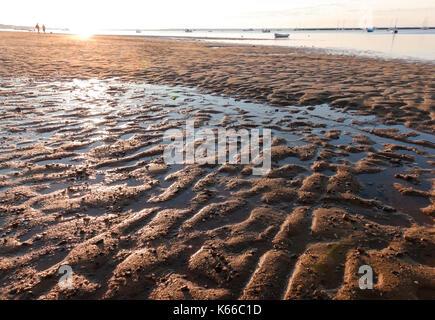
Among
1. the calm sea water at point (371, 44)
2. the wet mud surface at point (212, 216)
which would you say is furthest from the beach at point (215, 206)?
the calm sea water at point (371, 44)

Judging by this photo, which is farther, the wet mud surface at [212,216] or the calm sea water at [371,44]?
the calm sea water at [371,44]

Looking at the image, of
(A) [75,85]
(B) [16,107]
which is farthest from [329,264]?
(A) [75,85]

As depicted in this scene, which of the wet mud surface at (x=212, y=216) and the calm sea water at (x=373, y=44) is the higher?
the calm sea water at (x=373, y=44)

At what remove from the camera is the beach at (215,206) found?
10.0 feet

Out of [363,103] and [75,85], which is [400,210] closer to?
[363,103]

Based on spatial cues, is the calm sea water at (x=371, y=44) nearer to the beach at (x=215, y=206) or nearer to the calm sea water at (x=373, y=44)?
the calm sea water at (x=373, y=44)

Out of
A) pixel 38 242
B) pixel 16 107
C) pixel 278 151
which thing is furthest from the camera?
pixel 16 107

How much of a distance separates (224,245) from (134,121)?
18.8 feet

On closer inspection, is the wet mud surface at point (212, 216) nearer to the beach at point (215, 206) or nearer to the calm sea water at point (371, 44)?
the beach at point (215, 206)

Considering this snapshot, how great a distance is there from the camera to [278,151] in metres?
6.31

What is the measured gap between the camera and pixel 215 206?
4.39 m

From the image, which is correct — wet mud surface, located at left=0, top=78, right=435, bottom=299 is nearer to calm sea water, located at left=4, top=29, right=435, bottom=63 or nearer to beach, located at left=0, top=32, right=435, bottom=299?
beach, located at left=0, top=32, right=435, bottom=299

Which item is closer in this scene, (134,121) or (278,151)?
(278,151)

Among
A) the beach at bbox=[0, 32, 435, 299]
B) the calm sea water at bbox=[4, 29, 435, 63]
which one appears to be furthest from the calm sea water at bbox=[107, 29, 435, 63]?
the beach at bbox=[0, 32, 435, 299]
